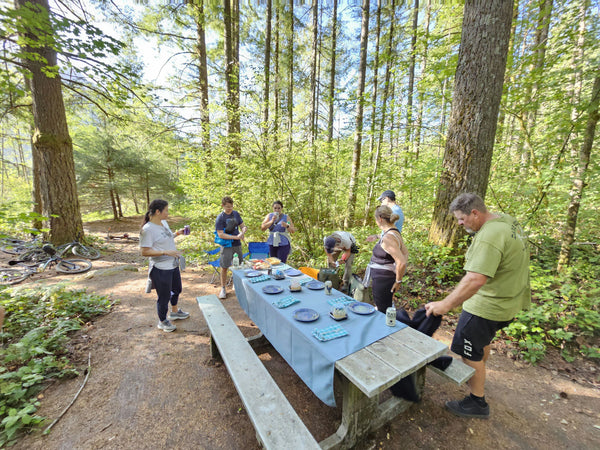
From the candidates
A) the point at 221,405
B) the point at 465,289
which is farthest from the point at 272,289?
the point at 465,289

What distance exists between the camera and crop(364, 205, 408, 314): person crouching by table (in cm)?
238

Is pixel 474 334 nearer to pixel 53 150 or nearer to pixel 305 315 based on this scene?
pixel 305 315

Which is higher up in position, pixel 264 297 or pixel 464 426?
pixel 264 297

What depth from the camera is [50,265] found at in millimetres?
5559

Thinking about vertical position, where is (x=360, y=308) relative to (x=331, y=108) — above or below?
below

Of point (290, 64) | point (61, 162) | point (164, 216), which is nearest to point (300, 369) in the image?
point (164, 216)

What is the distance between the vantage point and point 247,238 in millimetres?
6879

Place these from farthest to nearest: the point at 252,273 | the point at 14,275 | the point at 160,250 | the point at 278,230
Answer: the point at 14,275 → the point at 278,230 → the point at 252,273 → the point at 160,250

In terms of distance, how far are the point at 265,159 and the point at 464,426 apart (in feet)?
17.1

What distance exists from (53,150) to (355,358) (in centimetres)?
850

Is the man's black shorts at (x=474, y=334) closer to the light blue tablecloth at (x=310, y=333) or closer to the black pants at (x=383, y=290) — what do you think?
the light blue tablecloth at (x=310, y=333)

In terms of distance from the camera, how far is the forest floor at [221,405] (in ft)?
5.65

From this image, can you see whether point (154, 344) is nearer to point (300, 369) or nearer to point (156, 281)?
point (156, 281)

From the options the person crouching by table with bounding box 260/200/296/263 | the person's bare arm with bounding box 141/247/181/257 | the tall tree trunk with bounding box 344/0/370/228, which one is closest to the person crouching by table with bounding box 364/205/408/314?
the person crouching by table with bounding box 260/200/296/263
